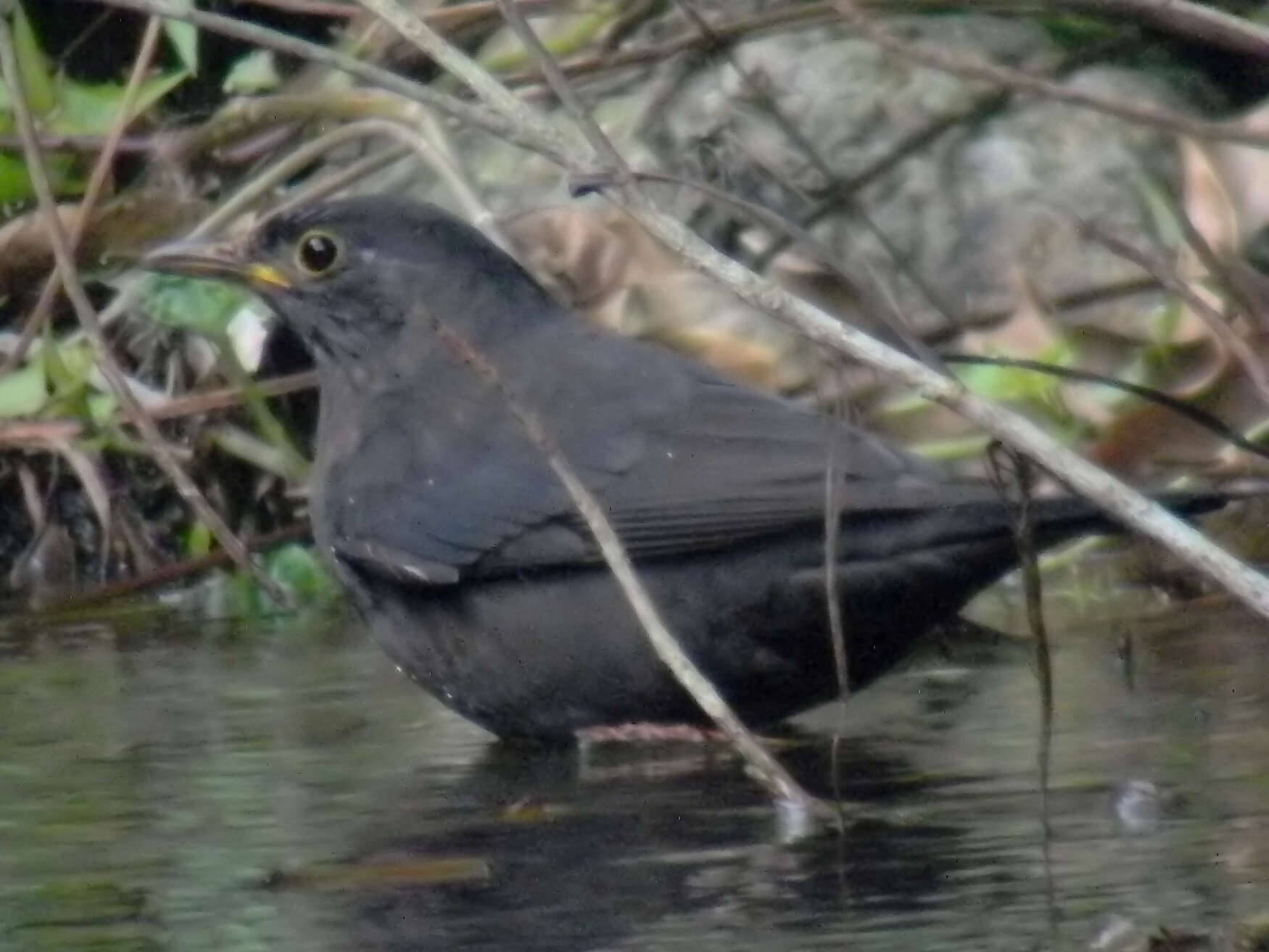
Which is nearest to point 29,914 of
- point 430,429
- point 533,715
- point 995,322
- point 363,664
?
point 533,715

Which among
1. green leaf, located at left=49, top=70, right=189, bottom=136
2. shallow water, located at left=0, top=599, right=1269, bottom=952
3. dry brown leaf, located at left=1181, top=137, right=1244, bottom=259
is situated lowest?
shallow water, located at left=0, top=599, right=1269, bottom=952

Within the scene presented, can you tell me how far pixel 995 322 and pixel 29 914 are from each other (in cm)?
391

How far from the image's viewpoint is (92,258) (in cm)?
695

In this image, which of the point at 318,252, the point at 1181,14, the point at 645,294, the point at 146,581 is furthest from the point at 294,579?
the point at 1181,14

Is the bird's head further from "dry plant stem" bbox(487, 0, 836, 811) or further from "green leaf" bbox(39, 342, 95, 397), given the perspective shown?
"dry plant stem" bbox(487, 0, 836, 811)

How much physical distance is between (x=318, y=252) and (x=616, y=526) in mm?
1285

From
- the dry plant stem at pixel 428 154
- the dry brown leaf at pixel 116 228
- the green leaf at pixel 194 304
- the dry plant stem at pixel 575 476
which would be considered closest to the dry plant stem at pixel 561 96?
the dry plant stem at pixel 575 476

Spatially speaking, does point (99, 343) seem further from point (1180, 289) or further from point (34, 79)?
point (1180, 289)

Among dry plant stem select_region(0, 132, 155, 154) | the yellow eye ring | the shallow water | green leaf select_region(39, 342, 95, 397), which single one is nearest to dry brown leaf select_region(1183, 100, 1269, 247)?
the shallow water

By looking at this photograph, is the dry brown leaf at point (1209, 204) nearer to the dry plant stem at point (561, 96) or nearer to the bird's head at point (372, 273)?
the bird's head at point (372, 273)

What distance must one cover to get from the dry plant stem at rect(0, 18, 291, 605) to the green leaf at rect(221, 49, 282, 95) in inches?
63.0

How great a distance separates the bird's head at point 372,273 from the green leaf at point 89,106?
186 cm

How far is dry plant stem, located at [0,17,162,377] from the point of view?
6.63 meters

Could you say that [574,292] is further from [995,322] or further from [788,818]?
[788,818]
